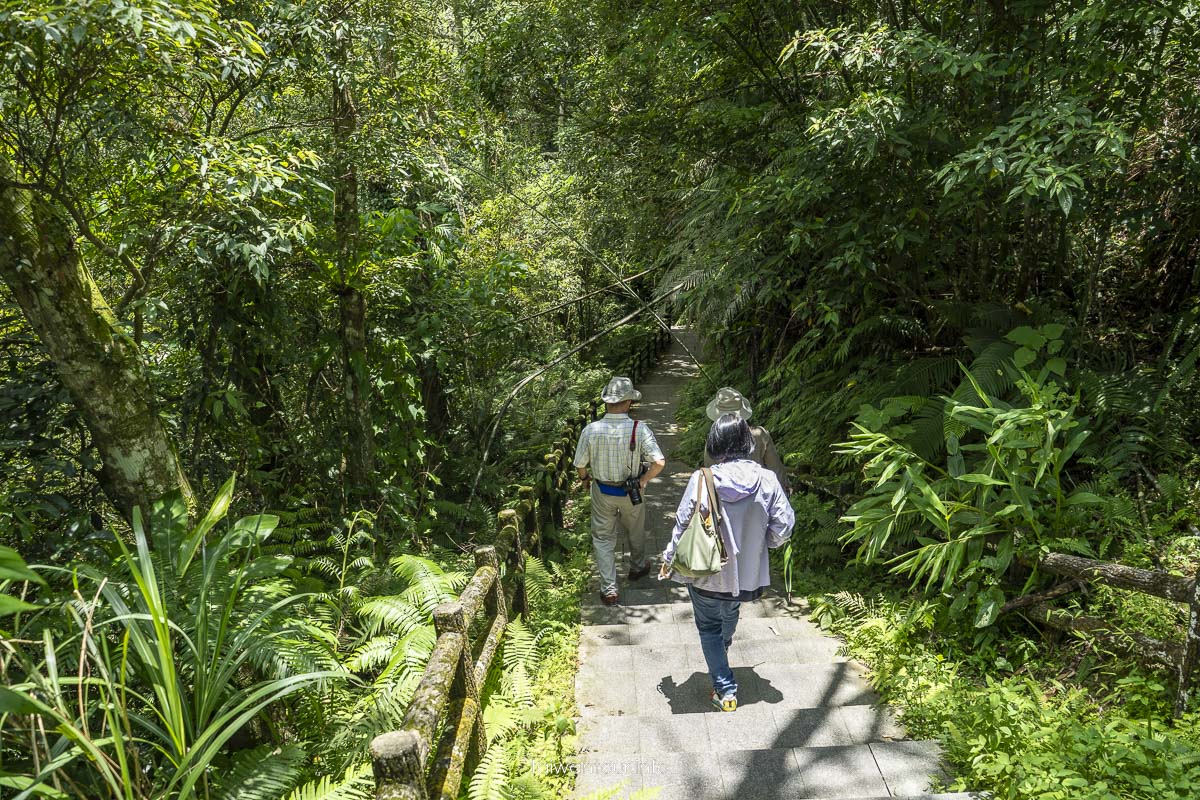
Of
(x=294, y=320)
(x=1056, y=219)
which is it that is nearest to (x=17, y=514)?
(x=294, y=320)

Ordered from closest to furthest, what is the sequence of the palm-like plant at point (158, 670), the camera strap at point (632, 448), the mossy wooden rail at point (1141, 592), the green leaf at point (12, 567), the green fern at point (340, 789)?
the green leaf at point (12, 567) < the palm-like plant at point (158, 670) < the green fern at point (340, 789) < the mossy wooden rail at point (1141, 592) < the camera strap at point (632, 448)

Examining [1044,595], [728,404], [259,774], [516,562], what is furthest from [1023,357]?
[259,774]

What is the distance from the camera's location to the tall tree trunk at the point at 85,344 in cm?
339

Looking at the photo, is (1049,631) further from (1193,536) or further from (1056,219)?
(1056,219)

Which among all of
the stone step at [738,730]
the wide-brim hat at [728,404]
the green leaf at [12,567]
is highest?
the green leaf at [12,567]

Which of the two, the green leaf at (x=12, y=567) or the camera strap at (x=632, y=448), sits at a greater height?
the green leaf at (x=12, y=567)

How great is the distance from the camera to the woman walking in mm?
3771

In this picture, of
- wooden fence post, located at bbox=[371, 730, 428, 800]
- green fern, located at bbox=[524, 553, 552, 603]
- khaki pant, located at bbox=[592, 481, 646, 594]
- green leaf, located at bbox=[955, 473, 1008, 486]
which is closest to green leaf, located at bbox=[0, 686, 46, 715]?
wooden fence post, located at bbox=[371, 730, 428, 800]

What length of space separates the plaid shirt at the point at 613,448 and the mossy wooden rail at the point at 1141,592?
250cm

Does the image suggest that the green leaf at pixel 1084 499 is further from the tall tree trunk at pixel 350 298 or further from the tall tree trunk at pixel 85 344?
the tall tree trunk at pixel 350 298

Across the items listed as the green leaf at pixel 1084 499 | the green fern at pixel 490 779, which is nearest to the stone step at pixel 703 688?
the green fern at pixel 490 779

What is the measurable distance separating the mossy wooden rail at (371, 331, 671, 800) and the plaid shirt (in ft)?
2.05

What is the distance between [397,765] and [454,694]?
0.95 meters

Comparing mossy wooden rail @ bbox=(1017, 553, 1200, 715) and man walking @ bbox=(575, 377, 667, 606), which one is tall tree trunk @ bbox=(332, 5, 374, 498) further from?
mossy wooden rail @ bbox=(1017, 553, 1200, 715)
